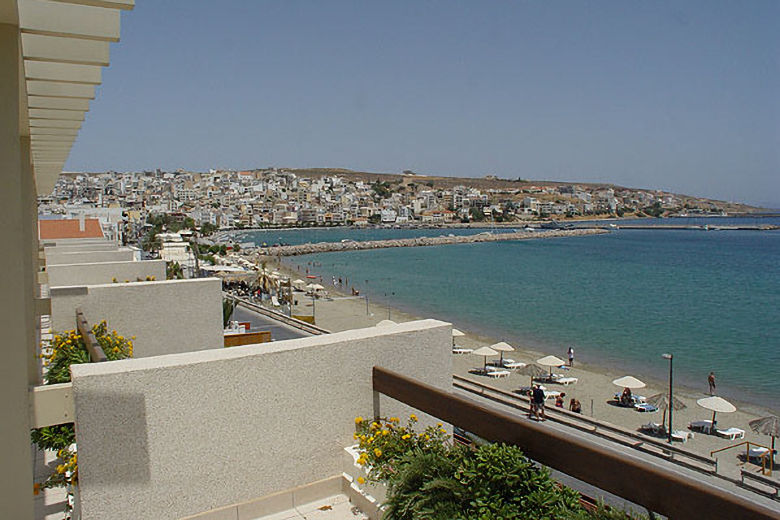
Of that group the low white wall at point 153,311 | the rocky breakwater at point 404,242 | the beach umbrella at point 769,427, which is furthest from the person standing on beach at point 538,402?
the rocky breakwater at point 404,242

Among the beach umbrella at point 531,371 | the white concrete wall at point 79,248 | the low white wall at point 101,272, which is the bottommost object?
the beach umbrella at point 531,371

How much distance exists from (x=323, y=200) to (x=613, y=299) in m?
124

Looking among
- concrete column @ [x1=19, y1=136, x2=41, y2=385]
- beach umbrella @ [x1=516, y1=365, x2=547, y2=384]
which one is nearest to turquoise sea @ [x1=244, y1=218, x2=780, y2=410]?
beach umbrella @ [x1=516, y1=365, x2=547, y2=384]

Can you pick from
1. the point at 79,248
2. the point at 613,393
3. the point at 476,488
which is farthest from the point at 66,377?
the point at 613,393

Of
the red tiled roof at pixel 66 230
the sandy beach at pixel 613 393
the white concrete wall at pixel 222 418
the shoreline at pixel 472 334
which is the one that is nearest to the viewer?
the white concrete wall at pixel 222 418

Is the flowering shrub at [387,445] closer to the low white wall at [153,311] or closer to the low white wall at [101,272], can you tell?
the low white wall at [153,311]

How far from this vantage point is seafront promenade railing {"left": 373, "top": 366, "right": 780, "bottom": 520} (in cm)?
242

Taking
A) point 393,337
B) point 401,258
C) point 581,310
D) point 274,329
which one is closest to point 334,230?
point 401,258

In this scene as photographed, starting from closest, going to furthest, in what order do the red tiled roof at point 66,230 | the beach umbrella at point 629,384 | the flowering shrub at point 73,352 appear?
the flowering shrub at point 73,352 < the beach umbrella at point 629,384 < the red tiled roof at point 66,230

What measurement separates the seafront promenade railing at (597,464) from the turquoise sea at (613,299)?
1984 cm

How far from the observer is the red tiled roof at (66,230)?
1953 cm

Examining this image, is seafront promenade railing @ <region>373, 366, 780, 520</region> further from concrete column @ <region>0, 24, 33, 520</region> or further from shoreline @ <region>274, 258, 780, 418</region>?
shoreline @ <region>274, 258, 780, 418</region>

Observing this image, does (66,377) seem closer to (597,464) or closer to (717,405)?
(597,464)

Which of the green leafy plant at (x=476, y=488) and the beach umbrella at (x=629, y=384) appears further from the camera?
the beach umbrella at (x=629, y=384)
